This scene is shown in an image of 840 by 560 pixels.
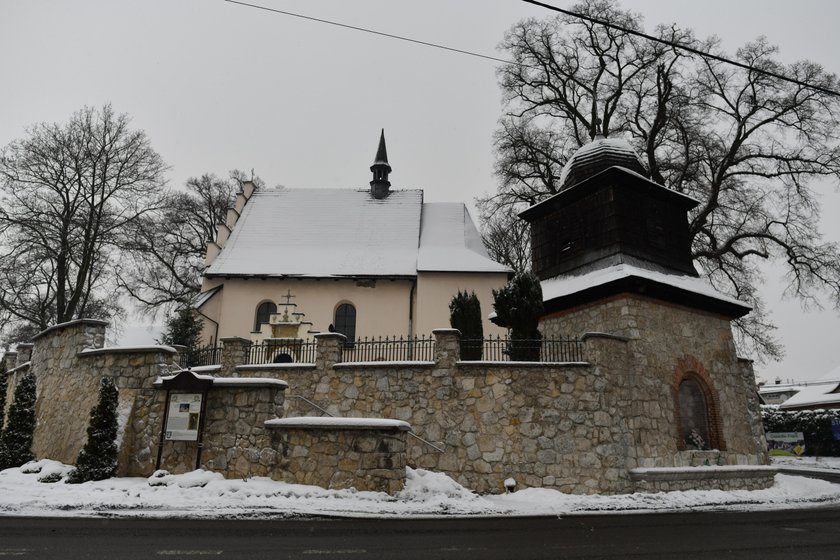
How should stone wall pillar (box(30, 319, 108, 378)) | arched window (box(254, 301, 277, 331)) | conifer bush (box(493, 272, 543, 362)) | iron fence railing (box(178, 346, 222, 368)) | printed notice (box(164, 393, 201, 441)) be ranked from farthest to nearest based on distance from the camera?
arched window (box(254, 301, 277, 331)) → iron fence railing (box(178, 346, 222, 368)) → conifer bush (box(493, 272, 543, 362)) → stone wall pillar (box(30, 319, 108, 378)) → printed notice (box(164, 393, 201, 441))

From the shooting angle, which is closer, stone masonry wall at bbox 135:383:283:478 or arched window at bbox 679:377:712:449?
stone masonry wall at bbox 135:383:283:478

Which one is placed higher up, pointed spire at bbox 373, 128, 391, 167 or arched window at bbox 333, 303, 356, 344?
pointed spire at bbox 373, 128, 391, 167

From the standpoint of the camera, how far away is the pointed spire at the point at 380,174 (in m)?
28.1

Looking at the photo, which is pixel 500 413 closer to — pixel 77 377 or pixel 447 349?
pixel 447 349

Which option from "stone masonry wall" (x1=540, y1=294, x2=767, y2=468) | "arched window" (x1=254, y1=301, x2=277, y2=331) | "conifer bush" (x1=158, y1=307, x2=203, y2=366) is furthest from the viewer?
"arched window" (x1=254, y1=301, x2=277, y2=331)

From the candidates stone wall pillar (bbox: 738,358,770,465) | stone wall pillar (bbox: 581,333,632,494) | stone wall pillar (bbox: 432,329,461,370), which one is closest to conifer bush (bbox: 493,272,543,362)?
stone wall pillar (bbox: 581,333,632,494)

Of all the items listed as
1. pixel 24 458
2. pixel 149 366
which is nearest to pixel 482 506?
pixel 149 366

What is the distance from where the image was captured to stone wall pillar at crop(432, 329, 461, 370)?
12.2 meters

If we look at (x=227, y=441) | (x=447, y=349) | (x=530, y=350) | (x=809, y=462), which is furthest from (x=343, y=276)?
(x=809, y=462)

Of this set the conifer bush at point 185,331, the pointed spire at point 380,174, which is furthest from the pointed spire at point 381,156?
the conifer bush at point 185,331

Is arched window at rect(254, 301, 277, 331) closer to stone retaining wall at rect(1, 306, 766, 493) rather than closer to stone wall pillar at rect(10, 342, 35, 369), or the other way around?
stone wall pillar at rect(10, 342, 35, 369)

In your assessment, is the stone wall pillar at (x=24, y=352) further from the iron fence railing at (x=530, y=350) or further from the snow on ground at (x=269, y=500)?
the iron fence railing at (x=530, y=350)

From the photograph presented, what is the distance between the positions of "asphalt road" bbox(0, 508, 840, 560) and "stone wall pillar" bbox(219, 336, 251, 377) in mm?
6420

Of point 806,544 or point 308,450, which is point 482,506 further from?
point 806,544
